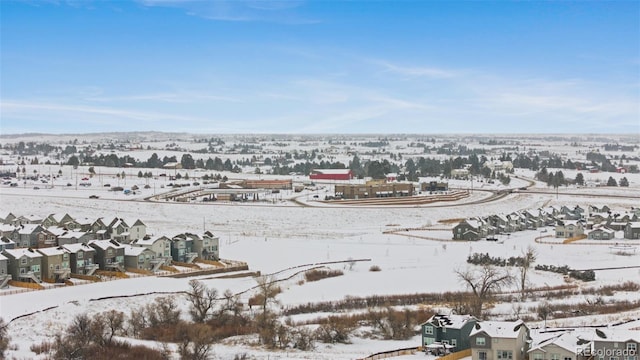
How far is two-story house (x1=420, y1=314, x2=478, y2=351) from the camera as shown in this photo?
82.9ft

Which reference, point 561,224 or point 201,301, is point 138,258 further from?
point 561,224

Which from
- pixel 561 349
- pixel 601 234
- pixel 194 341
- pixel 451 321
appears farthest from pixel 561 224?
pixel 194 341

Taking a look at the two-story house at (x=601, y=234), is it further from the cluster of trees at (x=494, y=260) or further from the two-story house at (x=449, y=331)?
the two-story house at (x=449, y=331)

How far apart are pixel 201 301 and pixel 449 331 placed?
420 inches

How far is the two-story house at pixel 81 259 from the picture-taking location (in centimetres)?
3719

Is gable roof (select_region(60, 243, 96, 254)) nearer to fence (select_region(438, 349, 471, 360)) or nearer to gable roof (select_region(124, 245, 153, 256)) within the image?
gable roof (select_region(124, 245, 153, 256))

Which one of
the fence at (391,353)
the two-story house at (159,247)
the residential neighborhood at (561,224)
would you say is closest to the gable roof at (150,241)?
the two-story house at (159,247)

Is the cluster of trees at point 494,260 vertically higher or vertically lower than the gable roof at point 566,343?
lower

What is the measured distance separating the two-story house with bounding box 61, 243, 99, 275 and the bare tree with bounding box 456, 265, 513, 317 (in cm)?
1725

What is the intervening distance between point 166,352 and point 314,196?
57427 mm

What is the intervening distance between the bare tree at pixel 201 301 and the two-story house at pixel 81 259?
6.42 meters

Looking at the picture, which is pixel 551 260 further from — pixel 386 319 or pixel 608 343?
pixel 608 343

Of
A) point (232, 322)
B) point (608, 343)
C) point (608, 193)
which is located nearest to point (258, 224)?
point (232, 322)

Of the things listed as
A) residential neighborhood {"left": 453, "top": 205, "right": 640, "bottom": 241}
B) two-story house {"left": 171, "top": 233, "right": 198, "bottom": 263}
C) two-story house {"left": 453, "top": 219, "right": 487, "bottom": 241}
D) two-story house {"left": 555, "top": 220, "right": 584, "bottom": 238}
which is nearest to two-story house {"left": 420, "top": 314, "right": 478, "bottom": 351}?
two-story house {"left": 171, "top": 233, "right": 198, "bottom": 263}
